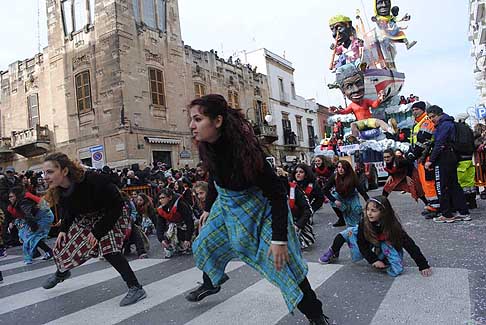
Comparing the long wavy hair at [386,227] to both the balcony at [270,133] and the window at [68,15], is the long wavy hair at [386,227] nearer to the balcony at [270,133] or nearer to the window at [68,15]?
the window at [68,15]

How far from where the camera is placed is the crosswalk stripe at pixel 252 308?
287 cm

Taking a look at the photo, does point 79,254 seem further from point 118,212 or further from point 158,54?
point 158,54

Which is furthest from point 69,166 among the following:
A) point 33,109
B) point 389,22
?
point 33,109

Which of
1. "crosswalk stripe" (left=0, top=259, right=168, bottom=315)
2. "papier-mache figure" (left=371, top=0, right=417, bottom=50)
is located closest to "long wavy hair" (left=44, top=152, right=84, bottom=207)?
"crosswalk stripe" (left=0, top=259, right=168, bottom=315)

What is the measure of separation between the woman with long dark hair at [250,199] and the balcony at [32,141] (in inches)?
772

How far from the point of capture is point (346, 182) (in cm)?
582

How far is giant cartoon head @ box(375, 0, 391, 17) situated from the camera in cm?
1555

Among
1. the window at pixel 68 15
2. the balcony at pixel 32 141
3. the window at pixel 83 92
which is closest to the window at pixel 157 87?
the window at pixel 83 92

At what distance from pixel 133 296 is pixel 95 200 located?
3.15ft

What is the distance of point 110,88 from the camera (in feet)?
56.3

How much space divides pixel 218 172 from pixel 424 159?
199 inches

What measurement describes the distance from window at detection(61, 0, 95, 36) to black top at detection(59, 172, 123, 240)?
16.9 meters

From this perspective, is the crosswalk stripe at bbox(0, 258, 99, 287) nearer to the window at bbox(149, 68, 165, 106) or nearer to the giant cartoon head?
the window at bbox(149, 68, 165, 106)

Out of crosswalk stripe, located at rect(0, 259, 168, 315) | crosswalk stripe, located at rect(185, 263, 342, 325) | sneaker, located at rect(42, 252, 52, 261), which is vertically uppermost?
sneaker, located at rect(42, 252, 52, 261)
